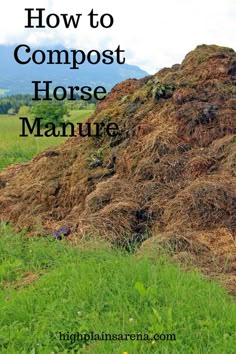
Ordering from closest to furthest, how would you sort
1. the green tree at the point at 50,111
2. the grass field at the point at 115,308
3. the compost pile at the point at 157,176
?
the grass field at the point at 115,308, the compost pile at the point at 157,176, the green tree at the point at 50,111

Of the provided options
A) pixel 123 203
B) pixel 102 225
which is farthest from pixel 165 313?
pixel 123 203

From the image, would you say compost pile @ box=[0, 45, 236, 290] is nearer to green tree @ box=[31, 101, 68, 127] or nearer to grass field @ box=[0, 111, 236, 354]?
grass field @ box=[0, 111, 236, 354]

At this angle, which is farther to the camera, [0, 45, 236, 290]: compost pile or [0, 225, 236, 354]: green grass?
[0, 45, 236, 290]: compost pile

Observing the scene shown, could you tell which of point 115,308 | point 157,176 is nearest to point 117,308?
point 115,308

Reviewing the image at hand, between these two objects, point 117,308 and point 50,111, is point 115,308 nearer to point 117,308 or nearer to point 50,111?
point 117,308

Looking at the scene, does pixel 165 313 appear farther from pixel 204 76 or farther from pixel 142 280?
pixel 204 76

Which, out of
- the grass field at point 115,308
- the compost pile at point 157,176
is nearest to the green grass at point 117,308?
the grass field at point 115,308

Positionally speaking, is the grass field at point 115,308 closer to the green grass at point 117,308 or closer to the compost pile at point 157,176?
the green grass at point 117,308

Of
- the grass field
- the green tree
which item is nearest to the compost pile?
the grass field

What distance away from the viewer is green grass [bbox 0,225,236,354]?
12.1ft

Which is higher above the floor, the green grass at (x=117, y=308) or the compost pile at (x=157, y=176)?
the compost pile at (x=157, y=176)

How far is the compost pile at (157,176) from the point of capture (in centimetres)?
589

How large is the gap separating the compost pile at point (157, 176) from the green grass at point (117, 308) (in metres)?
0.59

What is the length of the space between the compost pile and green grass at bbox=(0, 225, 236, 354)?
0.59 metres
